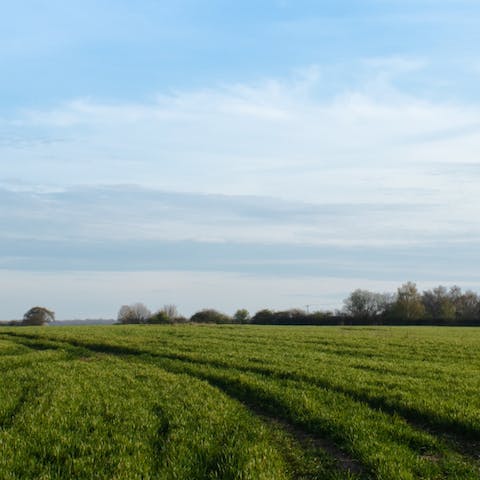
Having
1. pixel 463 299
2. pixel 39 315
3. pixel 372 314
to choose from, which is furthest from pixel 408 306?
pixel 39 315

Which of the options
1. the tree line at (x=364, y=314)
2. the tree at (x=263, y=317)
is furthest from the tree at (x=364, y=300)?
the tree at (x=263, y=317)

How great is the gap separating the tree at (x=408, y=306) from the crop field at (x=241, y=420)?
10336 cm

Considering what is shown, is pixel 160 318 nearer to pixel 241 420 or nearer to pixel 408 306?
pixel 408 306

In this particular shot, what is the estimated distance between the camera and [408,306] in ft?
433

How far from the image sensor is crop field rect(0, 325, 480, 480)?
35.8 ft

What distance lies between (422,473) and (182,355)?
68.3ft

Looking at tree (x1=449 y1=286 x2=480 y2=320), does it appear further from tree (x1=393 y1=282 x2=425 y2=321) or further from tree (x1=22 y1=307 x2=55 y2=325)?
tree (x1=22 y1=307 x2=55 y2=325)

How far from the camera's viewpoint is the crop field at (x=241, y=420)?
1091cm

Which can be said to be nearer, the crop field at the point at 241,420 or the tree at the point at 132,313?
the crop field at the point at 241,420

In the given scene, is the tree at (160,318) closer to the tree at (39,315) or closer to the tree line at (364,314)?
the tree line at (364,314)

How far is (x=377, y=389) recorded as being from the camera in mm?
18797

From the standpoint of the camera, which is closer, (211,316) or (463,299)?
(211,316)

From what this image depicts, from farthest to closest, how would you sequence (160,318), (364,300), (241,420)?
(364,300) → (160,318) → (241,420)

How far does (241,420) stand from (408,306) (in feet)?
411
